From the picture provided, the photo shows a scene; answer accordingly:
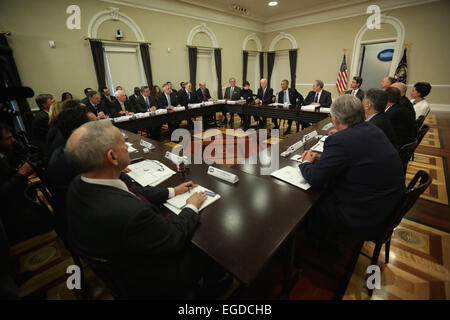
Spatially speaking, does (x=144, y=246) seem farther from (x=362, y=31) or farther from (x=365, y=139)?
(x=362, y=31)

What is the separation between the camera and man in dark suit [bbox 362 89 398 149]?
1.95m

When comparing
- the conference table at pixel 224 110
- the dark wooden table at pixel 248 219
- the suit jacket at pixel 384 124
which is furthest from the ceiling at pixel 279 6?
the dark wooden table at pixel 248 219

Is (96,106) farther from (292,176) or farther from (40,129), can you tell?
(292,176)

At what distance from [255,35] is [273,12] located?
3.71 ft

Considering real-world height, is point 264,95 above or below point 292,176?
above

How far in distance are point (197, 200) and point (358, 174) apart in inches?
40.3

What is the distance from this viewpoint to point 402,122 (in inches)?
99.0

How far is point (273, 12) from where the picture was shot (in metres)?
8.00

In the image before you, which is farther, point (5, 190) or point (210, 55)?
point (210, 55)

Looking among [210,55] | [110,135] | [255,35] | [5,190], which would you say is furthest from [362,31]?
[5,190]

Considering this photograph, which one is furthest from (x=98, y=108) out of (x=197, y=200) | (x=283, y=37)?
(x=283, y=37)

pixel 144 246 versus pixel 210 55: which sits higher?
pixel 210 55

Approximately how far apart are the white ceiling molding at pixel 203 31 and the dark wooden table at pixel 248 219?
660 centimetres

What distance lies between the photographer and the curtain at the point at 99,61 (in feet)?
16.5
